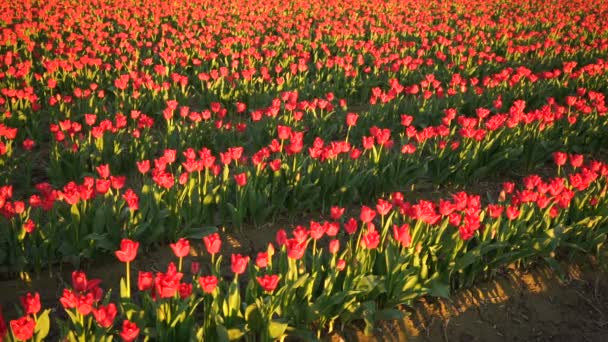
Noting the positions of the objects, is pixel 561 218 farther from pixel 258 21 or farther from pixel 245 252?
pixel 258 21

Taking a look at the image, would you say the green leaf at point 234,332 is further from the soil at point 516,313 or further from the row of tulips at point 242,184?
the row of tulips at point 242,184

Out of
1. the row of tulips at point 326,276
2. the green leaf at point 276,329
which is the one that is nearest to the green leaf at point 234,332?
the row of tulips at point 326,276

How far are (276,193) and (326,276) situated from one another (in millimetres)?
1319

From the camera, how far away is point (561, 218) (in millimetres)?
3658

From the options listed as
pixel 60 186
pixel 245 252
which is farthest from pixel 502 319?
pixel 60 186

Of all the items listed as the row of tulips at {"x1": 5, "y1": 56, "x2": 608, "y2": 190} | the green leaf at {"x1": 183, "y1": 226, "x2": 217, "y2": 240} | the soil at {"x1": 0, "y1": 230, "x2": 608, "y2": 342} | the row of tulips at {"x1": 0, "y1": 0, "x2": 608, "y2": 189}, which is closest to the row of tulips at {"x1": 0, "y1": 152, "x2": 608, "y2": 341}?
the soil at {"x1": 0, "y1": 230, "x2": 608, "y2": 342}

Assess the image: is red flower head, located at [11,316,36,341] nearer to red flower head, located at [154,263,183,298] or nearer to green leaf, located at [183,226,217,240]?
red flower head, located at [154,263,183,298]

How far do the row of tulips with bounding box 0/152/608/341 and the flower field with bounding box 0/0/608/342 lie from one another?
0.01 m

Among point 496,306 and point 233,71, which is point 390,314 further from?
point 233,71

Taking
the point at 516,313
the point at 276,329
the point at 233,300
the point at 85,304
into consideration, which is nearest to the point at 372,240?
the point at 276,329

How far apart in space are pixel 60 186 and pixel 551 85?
700cm

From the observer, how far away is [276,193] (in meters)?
4.07

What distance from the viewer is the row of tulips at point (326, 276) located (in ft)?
7.19

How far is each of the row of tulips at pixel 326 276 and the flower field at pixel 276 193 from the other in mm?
13
